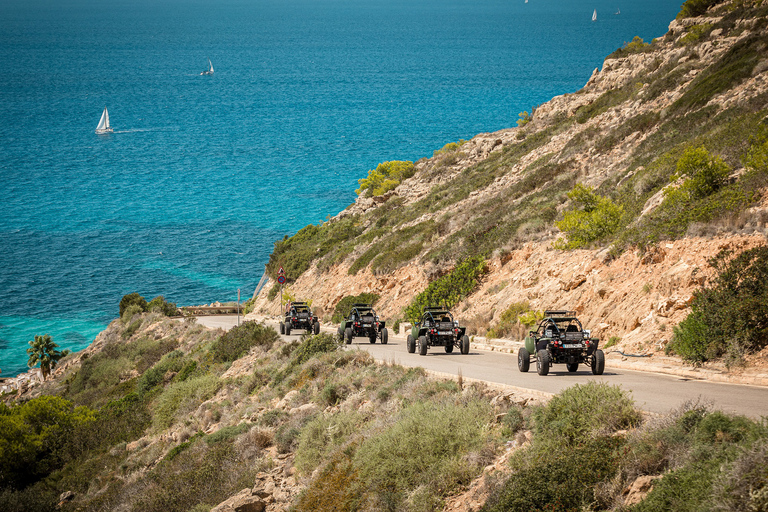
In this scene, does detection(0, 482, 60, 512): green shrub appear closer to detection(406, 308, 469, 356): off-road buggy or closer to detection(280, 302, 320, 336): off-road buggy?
detection(280, 302, 320, 336): off-road buggy

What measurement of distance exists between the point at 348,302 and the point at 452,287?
25.6 feet

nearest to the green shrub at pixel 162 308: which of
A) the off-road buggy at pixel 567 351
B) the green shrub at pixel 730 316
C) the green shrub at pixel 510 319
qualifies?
the green shrub at pixel 510 319

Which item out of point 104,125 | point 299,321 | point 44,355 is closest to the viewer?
point 299,321

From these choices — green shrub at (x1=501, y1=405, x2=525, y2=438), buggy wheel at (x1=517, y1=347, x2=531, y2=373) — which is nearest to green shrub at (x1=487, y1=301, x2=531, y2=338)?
buggy wheel at (x1=517, y1=347, x2=531, y2=373)

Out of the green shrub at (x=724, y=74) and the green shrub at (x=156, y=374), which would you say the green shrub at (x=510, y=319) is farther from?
the green shrub at (x=724, y=74)

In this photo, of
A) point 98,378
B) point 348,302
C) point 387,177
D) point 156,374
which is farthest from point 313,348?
point 387,177

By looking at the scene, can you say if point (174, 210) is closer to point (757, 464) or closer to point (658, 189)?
point (658, 189)

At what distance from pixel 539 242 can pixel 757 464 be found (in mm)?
20091

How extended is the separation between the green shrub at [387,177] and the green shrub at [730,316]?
1823 inches

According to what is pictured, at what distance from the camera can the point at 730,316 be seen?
1312 cm

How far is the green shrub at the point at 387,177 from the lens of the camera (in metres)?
60.8

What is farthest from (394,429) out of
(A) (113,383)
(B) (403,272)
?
(A) (113,383)

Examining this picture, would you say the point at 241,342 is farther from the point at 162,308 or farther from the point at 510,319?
the point at 162,308

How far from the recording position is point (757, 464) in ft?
20.6
